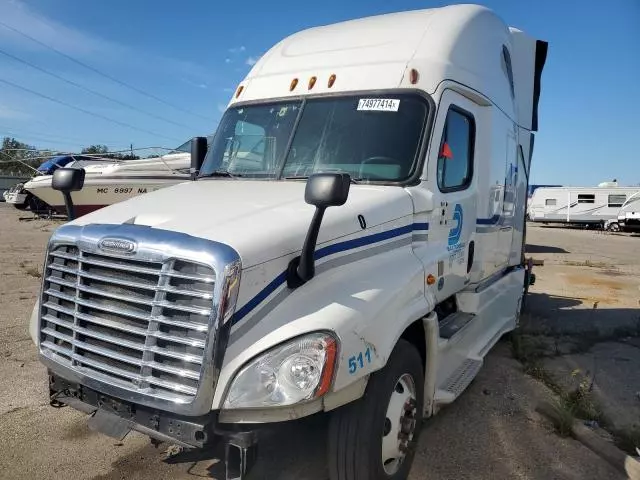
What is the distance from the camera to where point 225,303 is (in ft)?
8.39

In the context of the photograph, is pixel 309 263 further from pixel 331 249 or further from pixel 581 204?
pixel 581 204

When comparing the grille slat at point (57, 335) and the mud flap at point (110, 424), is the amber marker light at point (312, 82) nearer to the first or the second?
the grille slat at point (57, 335)

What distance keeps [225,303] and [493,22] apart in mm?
4477

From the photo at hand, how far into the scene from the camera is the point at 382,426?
300 centimetres

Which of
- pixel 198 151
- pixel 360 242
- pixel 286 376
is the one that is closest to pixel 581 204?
pixel 198 151

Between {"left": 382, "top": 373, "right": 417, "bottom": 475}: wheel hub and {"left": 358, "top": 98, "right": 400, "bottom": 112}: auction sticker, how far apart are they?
1.99 m

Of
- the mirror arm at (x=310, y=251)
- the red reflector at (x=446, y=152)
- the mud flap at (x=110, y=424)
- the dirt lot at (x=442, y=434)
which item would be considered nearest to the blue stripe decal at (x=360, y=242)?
the mirror arm at (x=310, y=251)

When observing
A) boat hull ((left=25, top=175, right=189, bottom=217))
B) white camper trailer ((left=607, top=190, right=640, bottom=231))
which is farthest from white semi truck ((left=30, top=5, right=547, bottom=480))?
white camper trailer ((left=607, top=190, right=640, bottom=231))

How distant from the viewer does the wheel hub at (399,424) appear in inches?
126

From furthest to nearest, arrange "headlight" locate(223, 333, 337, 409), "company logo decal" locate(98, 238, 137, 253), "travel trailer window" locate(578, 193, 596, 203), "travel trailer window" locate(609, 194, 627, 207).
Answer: "travel trailer window" locate(578, 193, 596, 203), "travel trailer window" locate(609, 194, 627, 207), "company logo decal" locate(98, 238, 137, 253), "headlight" locate(223, 333, 337, 409)

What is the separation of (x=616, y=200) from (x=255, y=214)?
33.4 m

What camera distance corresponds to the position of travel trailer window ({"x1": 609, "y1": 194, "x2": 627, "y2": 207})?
102 ft

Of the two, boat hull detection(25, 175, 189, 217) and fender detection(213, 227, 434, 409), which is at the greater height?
boat hull detection(25, 175, 189, 217)

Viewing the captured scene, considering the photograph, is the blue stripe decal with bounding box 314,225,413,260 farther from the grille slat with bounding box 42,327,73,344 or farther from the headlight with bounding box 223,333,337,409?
the grille slat with bounding box 42,327,73,344
